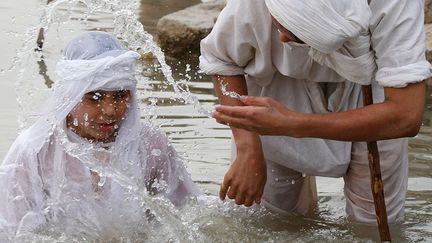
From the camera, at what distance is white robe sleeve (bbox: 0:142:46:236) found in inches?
197

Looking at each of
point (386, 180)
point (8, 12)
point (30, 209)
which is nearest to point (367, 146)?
point (386, 180)

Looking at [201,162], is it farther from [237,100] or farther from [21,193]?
[21,193]

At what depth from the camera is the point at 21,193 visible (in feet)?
16.5

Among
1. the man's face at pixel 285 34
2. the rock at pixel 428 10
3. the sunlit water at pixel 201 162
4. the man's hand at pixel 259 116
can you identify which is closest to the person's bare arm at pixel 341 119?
the man's hand at pixel 259 116

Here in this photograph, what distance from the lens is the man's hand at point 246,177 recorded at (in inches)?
198

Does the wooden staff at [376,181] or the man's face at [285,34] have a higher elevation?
the man's face at [285,34]

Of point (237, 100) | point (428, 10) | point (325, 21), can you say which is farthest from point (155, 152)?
point (428, 10)

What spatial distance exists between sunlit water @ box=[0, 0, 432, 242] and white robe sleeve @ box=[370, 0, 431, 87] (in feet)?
3.74

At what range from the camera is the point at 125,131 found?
17.1 ft

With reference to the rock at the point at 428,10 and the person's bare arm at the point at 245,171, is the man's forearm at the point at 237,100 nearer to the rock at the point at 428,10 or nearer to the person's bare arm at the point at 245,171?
the person's bare arm at the point at 245,171

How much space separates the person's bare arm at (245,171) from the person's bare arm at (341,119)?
1.43ft

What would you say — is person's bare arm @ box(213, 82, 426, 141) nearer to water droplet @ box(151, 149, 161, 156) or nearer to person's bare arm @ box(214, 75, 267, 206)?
person's bare arm @ box(214, 75, 267, 206)

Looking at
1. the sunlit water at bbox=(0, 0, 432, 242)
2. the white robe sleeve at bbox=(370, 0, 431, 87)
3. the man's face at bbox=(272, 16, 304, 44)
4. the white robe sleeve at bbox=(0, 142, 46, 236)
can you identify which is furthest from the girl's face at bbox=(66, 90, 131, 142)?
the white robe sleeve at bbox=(370, 0, 431, 87)

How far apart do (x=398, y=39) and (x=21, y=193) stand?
1.69m
